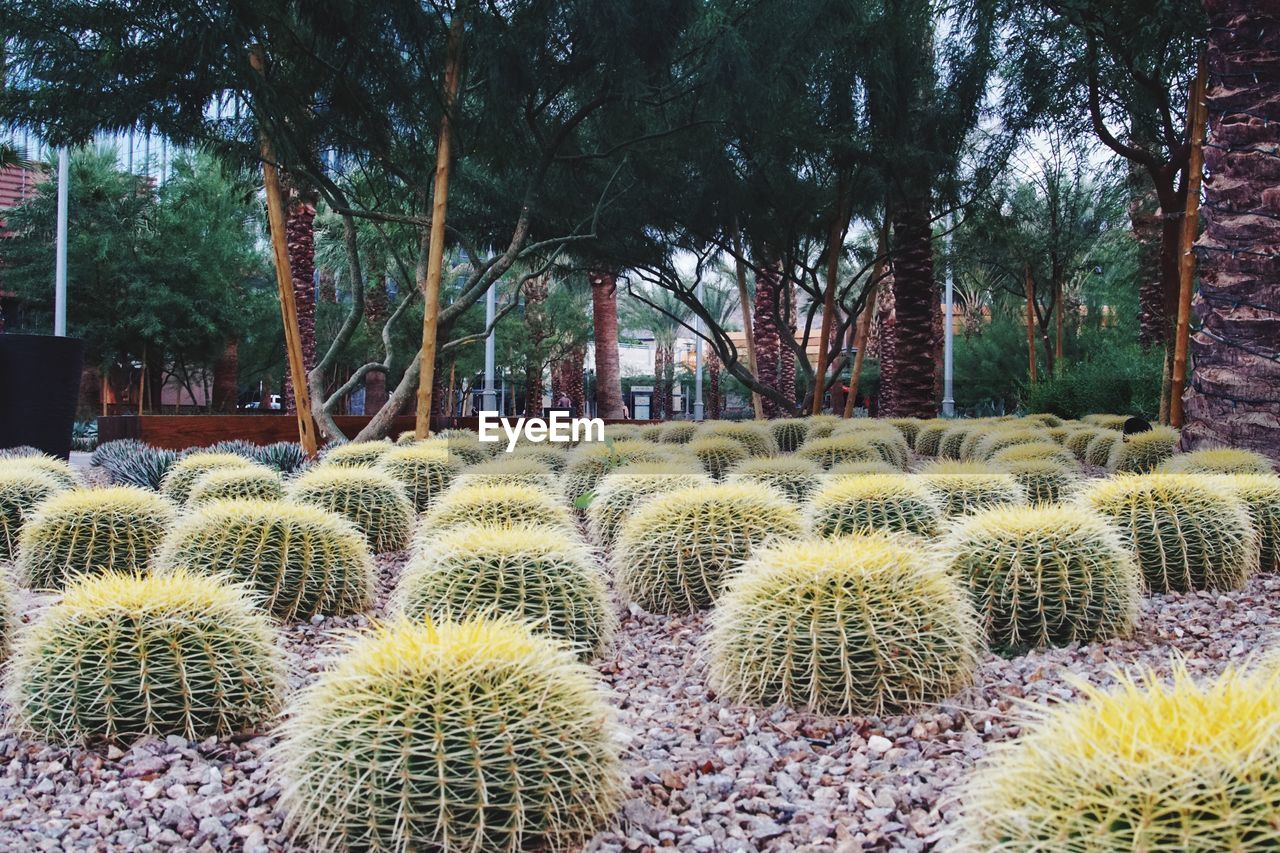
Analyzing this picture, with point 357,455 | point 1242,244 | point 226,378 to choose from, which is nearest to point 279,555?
point 357,455

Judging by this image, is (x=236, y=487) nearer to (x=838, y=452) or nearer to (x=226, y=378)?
(x=838, y=452)

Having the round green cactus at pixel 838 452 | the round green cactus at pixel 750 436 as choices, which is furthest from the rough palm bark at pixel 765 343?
the round green cactus at pixel 838 452

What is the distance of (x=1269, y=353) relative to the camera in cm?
654

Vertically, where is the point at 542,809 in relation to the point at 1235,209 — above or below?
below

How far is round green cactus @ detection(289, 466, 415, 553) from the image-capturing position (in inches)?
229

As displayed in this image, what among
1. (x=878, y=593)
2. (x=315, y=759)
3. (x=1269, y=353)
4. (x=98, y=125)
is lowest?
(x=315, y=759)

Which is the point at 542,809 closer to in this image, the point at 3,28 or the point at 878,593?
the point at 878,593

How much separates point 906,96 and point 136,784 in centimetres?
1141

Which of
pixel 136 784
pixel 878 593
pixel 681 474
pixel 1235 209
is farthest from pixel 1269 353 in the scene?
pixel 136 784

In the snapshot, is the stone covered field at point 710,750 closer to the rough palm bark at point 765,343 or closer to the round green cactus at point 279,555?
the round green cactus at point 279,555

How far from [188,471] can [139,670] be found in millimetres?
4373

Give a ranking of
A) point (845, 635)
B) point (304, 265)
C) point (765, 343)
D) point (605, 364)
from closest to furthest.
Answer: point (845, 635) → point (304, 265) → point (605, 364) → point (765, 343)

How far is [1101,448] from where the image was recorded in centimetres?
Answer: 866

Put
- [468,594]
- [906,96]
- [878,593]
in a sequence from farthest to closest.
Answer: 1. [906,96]
2. [468,594]
3. [878,593]
